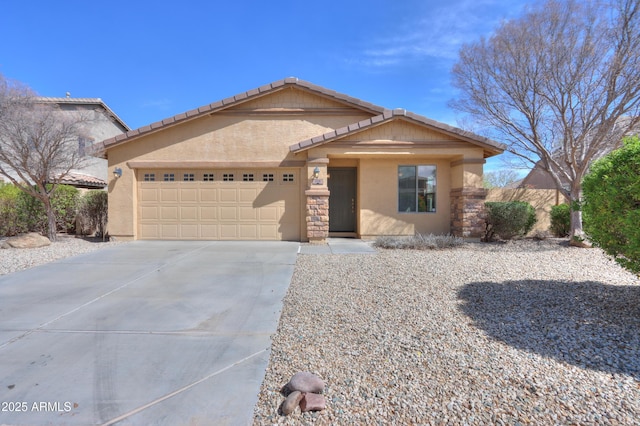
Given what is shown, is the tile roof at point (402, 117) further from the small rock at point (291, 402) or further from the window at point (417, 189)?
the small rock at point (291, 402)

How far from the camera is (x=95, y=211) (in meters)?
12.5

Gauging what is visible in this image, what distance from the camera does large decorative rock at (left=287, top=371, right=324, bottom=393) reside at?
267 cm

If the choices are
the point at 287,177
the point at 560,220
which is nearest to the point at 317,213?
the point at 287,177

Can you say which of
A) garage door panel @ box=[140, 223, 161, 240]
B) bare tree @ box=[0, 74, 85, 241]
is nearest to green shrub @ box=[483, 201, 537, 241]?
garage door panel @ box=[140, 223, 161, 240]

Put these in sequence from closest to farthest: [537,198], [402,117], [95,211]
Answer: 1. [402,117]
2. [95,211]
3. [537,198]

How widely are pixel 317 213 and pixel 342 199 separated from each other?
6.59 ft

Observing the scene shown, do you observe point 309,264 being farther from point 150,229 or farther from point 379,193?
point 150,229

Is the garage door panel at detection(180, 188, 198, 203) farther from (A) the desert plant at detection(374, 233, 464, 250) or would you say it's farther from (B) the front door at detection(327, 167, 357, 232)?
(A) the desert plant at detection(374, 233, 464, 250)

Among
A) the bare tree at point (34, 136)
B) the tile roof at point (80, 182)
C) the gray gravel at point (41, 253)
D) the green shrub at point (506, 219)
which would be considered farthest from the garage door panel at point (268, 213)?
the tile roof at point (80, 182)

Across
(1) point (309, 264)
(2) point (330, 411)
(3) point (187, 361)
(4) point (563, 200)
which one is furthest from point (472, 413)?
(4) point (563, 200)

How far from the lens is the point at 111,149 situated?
36.8 feet

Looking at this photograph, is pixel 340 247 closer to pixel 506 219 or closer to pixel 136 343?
pixel 506 219

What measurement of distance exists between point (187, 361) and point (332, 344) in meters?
1.45

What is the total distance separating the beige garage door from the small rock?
8.87m
